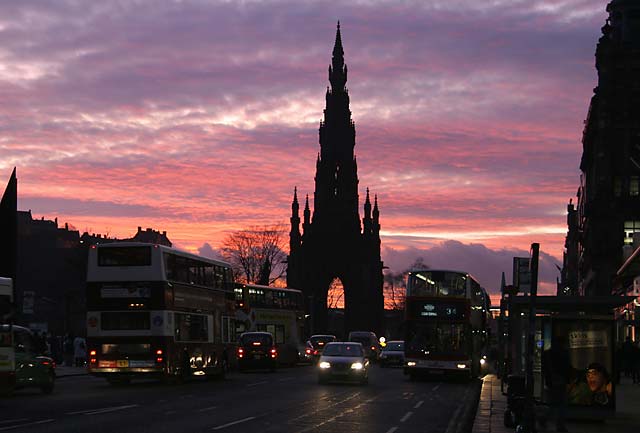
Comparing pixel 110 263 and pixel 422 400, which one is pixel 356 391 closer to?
pixel 422 400

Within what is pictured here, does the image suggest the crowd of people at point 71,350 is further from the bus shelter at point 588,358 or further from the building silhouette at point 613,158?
the building silhouette at point 613,158

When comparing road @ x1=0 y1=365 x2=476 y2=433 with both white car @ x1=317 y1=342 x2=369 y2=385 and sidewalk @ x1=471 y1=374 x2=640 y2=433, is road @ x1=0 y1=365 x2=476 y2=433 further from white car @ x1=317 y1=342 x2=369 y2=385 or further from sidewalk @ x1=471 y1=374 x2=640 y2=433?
sidewalk @ x1=471 y1=374 x2=640 y2=433

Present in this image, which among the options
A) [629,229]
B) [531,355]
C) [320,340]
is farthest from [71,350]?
[629,229]

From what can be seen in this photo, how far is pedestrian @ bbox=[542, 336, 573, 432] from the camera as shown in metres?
20.7

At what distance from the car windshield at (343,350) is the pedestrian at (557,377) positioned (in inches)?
810

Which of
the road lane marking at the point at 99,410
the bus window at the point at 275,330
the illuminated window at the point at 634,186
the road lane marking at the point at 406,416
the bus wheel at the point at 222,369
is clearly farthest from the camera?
the illuminated window at the point at 634,186

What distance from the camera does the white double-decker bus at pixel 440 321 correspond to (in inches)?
1781

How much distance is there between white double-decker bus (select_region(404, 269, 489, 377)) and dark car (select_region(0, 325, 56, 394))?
1644 cm

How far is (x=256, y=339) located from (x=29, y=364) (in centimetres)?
2272

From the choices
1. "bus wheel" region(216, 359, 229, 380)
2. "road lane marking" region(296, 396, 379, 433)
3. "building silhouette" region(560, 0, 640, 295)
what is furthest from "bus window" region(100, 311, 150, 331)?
"building silhouette" region(560, 0, 640, 295)

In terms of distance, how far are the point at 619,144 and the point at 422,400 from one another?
6349 centimetres

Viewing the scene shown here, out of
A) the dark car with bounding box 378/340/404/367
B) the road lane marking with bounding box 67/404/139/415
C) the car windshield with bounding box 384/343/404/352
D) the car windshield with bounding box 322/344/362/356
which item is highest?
the car windshield with bounding box 322/344/362/356

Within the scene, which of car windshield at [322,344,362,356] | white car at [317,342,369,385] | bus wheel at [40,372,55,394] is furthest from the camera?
car windshield at [322,344,362,356]

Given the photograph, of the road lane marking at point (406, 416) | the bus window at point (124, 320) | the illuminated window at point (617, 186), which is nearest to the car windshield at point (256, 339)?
the bus window at point (124, 320)
